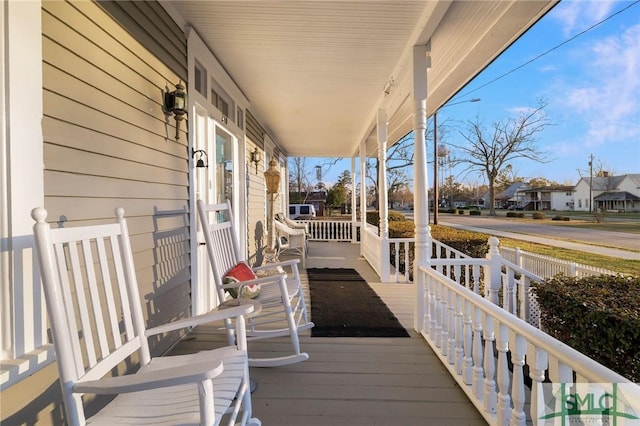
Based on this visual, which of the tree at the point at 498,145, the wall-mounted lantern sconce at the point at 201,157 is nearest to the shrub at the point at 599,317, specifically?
the wall-mounted lantern sconce at the point at 201,157

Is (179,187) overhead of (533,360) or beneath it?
overhead

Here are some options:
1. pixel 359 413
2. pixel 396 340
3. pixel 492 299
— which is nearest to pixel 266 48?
pixel 396 340

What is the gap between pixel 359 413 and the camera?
1.66 metres

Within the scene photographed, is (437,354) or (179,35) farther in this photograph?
(179,35)

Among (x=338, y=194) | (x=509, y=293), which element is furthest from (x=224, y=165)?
(x=338, y=194)

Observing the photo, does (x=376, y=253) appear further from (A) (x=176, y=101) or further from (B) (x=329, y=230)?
(B) (x=329, y=230)

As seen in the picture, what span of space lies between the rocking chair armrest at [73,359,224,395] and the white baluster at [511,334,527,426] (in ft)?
3.66

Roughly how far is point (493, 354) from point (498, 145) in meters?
18.7

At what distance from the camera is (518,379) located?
53.1 inches

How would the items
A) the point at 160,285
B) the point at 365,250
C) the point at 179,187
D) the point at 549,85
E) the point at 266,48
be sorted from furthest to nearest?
the point at 549,85, the point at 365,250, the point at 266,48, the point at 179,187, the point at 160,285

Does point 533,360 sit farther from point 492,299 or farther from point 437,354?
point 492,299

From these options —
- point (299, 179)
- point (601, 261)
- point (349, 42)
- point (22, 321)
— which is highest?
point (299, 179)

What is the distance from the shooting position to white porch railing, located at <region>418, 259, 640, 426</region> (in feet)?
3.44

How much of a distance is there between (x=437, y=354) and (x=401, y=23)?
2398 mm
